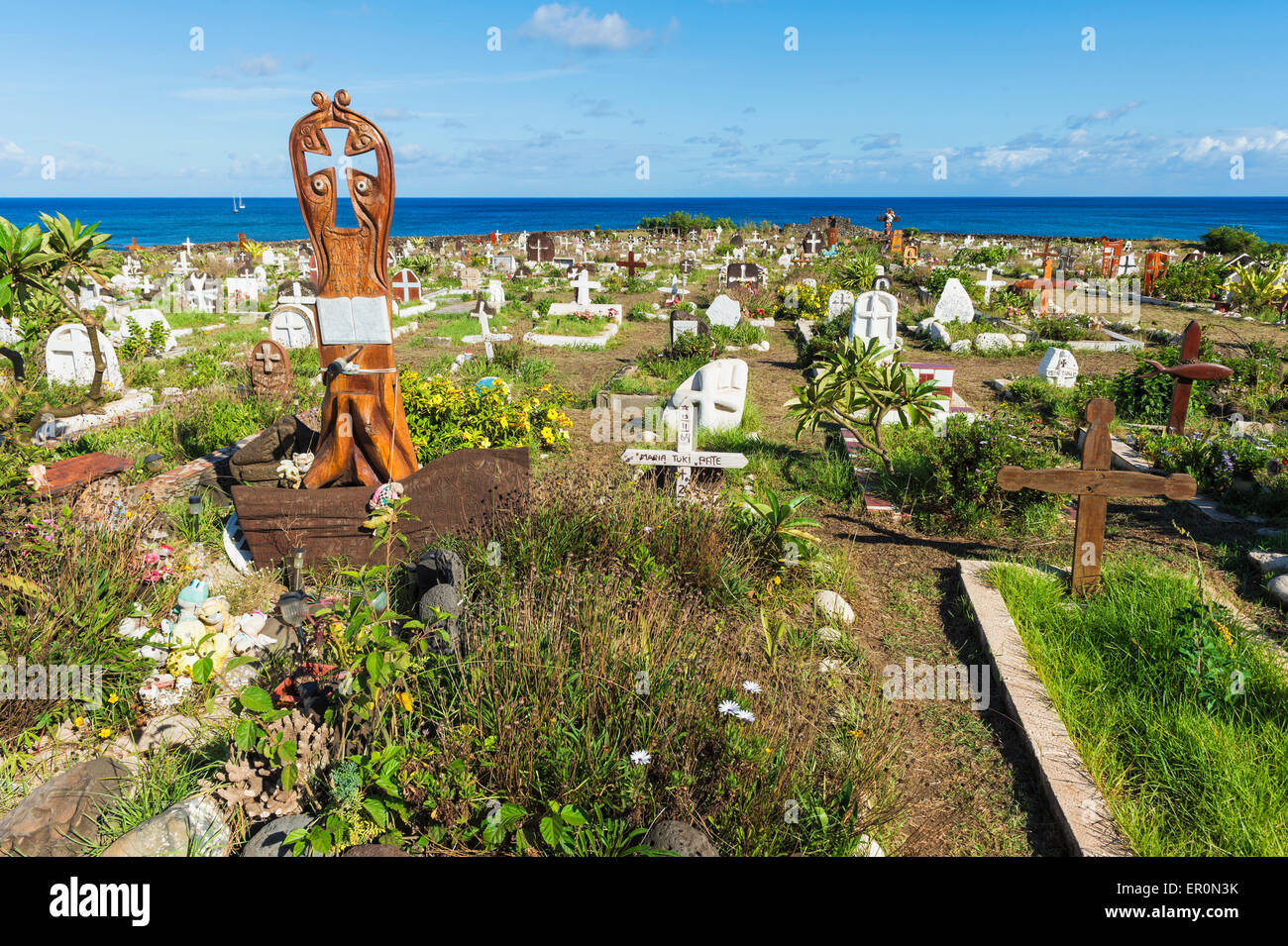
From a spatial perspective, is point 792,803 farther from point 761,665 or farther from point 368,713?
point 368,713

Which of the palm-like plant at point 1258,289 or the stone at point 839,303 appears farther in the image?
the palm-like plant at point 1258,289

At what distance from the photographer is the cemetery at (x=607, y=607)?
2857mm

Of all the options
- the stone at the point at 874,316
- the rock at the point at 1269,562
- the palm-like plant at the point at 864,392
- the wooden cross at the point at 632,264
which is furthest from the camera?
the wooden cross at the point at 632,264

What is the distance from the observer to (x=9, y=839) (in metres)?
2.78

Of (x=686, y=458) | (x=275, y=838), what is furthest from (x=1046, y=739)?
(x=686, y=458)

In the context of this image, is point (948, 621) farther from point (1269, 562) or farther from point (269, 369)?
point (269, 369)

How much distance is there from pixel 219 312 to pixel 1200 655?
69.3ft

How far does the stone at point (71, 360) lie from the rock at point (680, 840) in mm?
10307

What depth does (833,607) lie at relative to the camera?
480 cm

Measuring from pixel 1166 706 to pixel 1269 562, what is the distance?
2.45m

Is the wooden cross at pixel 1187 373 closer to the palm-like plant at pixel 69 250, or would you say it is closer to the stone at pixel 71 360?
the palm-like plant at pixel 69 250

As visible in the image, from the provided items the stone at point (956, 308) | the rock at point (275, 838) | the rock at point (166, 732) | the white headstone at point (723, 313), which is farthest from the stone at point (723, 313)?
the rock at point (275, 838)

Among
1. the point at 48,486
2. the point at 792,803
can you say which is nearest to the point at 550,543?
the point at 792,803

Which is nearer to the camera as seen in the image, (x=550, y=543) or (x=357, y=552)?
(x=550, y=543)
